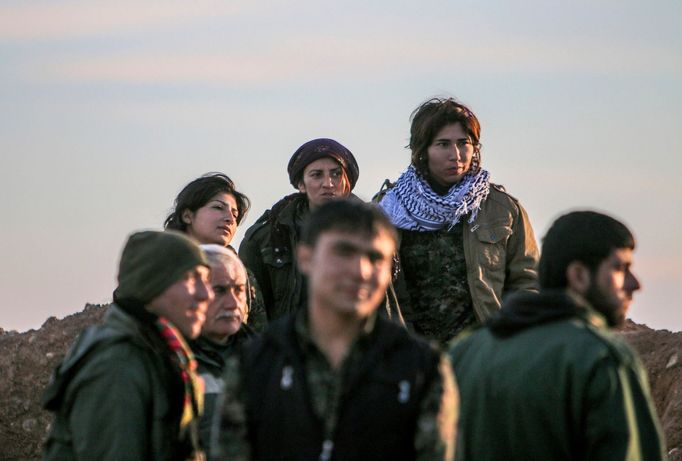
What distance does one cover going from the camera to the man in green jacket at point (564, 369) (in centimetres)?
523

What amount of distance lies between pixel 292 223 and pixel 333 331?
4.48 meters

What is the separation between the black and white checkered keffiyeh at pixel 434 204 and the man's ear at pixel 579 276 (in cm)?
377

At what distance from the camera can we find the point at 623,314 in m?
5.75

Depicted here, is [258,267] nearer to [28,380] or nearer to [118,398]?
[118,398]

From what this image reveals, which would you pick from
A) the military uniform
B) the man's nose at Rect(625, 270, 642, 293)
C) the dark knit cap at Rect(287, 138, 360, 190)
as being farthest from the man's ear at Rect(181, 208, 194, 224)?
the man's nose at Rect(625, 270, 642, 293)

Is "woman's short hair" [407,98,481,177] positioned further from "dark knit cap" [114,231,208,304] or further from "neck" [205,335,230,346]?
"dark knit cap" [114,231,208,304]

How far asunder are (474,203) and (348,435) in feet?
15.4

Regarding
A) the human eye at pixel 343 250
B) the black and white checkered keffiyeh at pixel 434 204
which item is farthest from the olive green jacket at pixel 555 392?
the black and white checkered keffiyeh at pixel 434 204

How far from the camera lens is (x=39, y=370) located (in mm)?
15875

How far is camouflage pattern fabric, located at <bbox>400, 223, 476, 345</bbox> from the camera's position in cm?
936

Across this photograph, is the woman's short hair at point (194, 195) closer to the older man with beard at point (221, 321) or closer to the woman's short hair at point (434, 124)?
Result: the woman's short hair at point (434, 124)

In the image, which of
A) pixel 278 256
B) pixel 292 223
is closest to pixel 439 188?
pixel 292 223

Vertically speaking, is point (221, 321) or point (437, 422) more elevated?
point (221, 321)

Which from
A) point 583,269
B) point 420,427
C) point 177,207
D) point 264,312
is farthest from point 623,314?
point 177,207
